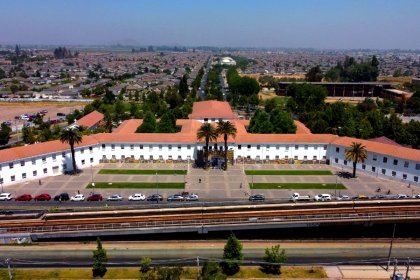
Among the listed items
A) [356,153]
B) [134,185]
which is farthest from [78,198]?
[356,153]

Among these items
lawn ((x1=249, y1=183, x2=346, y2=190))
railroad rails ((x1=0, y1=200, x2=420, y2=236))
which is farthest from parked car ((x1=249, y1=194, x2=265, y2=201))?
lawn ((x1=249, y1=183, x2=346, y2=190))

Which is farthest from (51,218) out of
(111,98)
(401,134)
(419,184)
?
(111,98)

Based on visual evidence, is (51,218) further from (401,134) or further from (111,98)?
(111,98)

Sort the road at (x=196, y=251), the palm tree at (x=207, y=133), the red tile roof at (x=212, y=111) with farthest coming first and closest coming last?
the red tile roof at (x=212, y=111) → the palm tree at (x=207, y=133) → the road at (x=196, y=251)

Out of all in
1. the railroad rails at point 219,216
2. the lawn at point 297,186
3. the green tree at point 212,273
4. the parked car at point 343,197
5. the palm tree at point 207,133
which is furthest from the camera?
the palm tree at point 207,133

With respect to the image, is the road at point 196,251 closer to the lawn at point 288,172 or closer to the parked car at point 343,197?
the parked car at point 343,197

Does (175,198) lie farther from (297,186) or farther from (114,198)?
(297,186)

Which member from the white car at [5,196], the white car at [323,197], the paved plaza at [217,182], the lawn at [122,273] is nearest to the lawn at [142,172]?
the paved plaza at [217,182]
